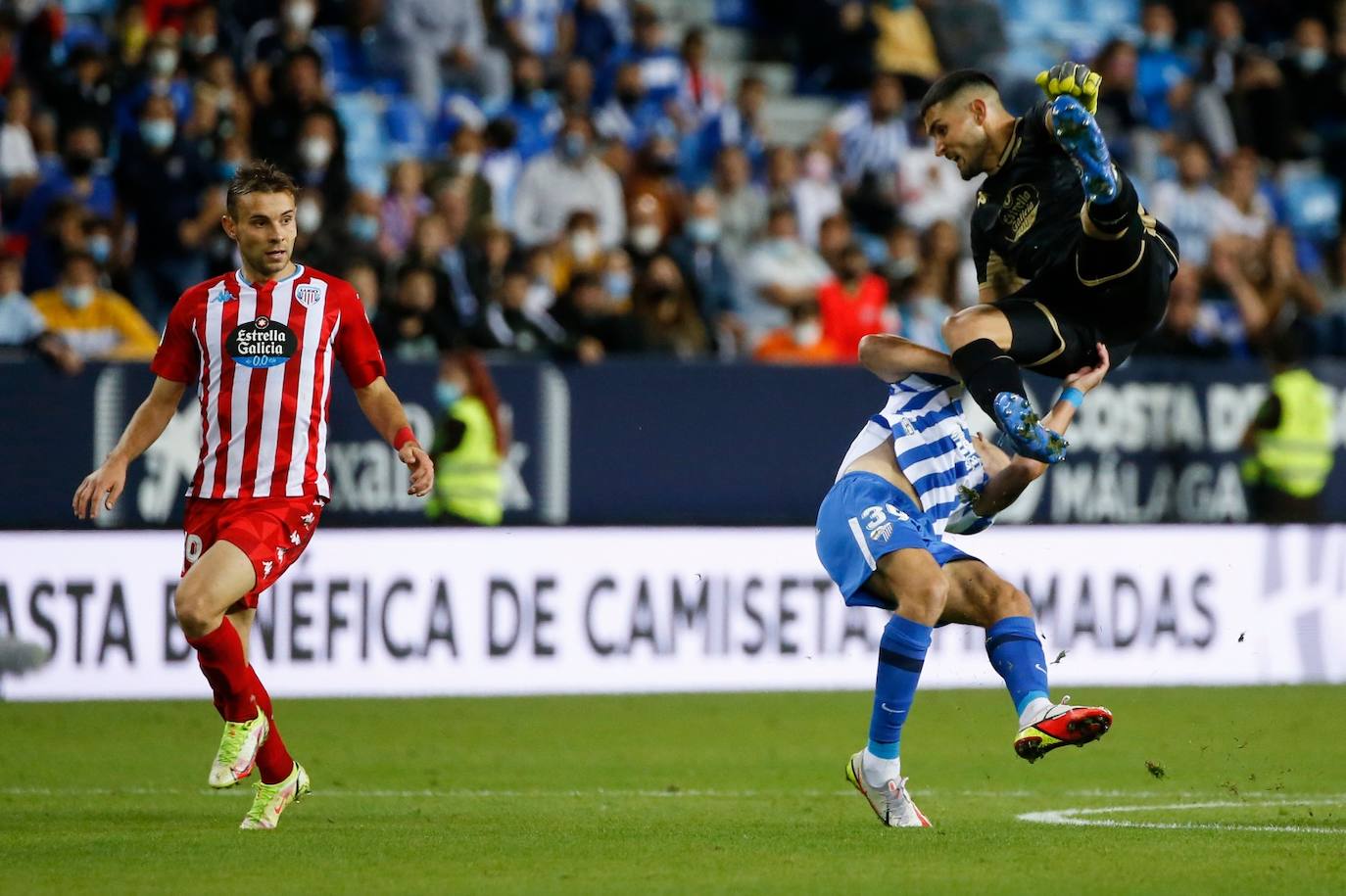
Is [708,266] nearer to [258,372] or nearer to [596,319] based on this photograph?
[596,319]

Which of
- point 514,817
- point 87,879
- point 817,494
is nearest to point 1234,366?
point 817,494

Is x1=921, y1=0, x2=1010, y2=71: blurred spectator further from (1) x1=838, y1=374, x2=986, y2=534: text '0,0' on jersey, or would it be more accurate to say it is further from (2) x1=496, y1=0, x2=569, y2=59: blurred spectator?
(1) x1=838, y1=374, x2=986, y2=534: text '0,0' on jersey

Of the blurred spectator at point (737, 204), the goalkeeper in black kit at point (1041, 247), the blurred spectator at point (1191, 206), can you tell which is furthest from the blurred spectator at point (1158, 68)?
the goalkeeper in black kit at point (1041, 247)

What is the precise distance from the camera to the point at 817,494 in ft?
50.7

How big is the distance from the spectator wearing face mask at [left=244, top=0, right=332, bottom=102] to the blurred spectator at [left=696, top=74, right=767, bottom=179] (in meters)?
3.26

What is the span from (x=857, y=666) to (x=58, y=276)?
588cm

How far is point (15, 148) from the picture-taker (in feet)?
51.4

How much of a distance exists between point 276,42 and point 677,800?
30.8 ft

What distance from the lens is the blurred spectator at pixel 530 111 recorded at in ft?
58.0

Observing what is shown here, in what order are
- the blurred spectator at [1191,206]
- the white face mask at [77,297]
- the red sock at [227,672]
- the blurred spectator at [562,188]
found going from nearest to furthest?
the red sock at [227,672] < the white face mask at [77,297] < the blurred spectator at [562,188] < the blurred spectator at [1191,206]

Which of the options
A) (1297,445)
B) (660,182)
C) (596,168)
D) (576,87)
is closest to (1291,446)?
(1297,445)

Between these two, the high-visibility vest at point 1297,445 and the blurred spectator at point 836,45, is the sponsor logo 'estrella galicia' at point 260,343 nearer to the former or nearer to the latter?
the high-visibility vest at point 1297,445

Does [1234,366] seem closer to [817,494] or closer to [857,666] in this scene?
[817,494]

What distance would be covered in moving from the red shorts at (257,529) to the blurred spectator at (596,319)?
810cm
